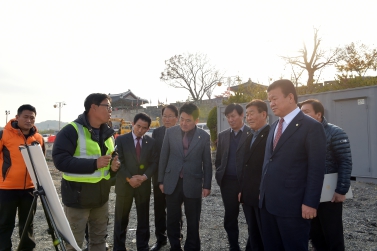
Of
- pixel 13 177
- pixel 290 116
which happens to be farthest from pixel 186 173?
pixel 13 177

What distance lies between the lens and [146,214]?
13.9ft

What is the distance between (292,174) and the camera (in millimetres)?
2596

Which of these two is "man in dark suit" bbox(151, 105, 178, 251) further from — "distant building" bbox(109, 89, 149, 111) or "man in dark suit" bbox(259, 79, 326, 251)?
"distant building" bbox(109, 89, 149, 111)

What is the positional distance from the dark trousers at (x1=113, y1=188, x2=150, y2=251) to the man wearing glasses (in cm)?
94

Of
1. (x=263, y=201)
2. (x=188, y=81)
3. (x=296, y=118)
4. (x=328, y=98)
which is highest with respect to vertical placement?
(x=188, y=81)

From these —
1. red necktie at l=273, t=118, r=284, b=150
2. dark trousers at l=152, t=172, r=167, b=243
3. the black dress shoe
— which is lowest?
the black dress shoe

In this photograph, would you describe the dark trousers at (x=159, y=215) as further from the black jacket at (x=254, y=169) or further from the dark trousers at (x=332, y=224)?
the dark trousers at (x=332, y=224)

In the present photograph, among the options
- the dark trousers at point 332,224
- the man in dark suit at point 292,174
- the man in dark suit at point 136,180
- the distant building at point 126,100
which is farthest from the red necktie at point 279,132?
the distant building at point 126,100

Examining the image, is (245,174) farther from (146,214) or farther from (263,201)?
(146,214)

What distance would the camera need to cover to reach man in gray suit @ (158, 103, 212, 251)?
13.0ft

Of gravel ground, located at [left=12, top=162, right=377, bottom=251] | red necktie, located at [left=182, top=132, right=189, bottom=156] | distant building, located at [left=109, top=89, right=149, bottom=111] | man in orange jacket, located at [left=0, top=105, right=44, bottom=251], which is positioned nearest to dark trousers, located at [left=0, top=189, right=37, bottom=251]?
man in orange jacket, located at [left=0, top=105, right=44, bottom=251]

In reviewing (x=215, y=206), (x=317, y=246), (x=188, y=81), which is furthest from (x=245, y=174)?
(x=188, y=81)

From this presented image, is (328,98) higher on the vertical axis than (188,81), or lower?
lower

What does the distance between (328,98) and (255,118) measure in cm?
648
